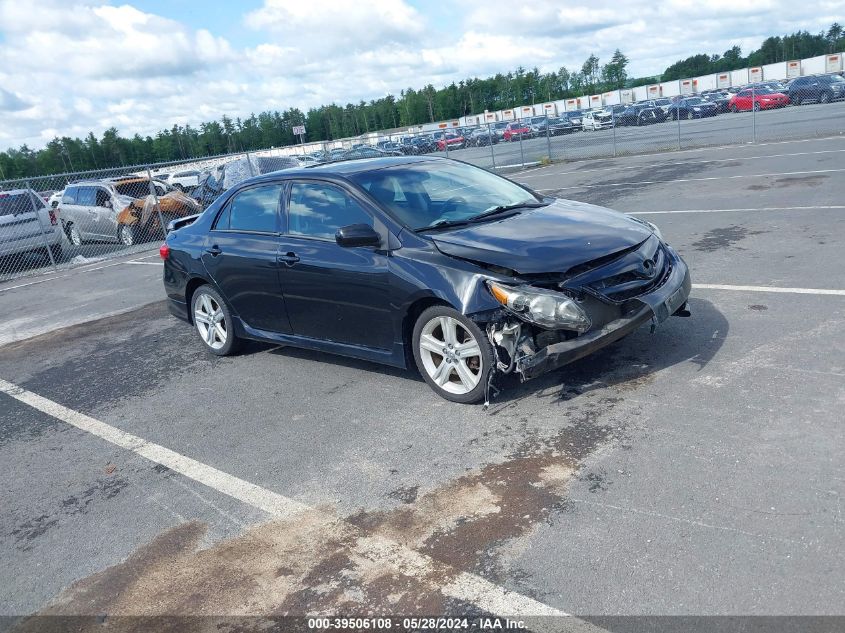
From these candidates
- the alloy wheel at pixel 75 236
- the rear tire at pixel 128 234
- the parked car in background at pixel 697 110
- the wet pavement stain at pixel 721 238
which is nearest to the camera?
the wet pavement stain at pixel 721 238

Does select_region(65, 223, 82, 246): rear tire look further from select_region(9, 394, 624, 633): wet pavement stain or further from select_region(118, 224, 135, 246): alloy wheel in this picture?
select_region(9, 394, 624, 633): wet pavement stain

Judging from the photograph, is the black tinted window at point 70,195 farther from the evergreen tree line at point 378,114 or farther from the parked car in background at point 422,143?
the evergreen tree line at point 378,114

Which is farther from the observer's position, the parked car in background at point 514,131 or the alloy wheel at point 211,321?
the parked car in background at point 514,131

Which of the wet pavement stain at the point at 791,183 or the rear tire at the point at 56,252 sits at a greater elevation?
the rear tire at the point at 56,252

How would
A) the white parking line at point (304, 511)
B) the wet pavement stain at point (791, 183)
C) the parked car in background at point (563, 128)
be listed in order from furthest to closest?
the parked car in background at point (563, 128)
the wet pavement stain at point (791, 183)
the white parking line at point (304, 511)

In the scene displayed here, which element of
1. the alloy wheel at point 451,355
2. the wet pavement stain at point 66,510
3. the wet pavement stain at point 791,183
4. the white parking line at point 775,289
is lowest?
the wet pavement stain at point 66,510

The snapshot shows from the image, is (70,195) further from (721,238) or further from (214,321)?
(721,238)

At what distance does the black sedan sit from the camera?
4.59 metres

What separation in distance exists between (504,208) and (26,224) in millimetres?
13492

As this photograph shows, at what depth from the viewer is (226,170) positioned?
20812 millimetres

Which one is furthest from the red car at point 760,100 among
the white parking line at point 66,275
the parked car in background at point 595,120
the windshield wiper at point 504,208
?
the windshield wiper at point 504,208

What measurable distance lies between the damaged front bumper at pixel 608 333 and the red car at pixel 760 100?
40.1 meters

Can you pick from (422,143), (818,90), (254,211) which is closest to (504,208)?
(254,211)

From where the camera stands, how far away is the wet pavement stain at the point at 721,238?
8.64 m
